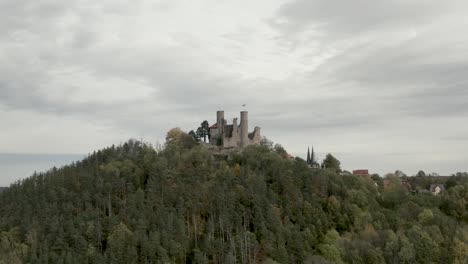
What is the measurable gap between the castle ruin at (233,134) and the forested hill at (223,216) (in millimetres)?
2719

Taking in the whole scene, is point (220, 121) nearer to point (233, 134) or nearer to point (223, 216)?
point (233, 134)

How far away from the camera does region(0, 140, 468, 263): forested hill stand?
83562 mm

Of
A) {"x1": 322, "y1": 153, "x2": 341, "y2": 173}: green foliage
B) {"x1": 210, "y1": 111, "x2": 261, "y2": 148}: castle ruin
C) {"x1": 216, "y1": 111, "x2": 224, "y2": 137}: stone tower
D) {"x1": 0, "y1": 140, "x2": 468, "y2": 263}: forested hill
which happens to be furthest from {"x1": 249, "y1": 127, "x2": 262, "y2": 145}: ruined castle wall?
{"x1": 322, "y1": 153, "x2": 341, "y2": 173}: green foliage

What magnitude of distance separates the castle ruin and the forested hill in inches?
107

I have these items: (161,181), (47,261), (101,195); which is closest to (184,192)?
(161,181)

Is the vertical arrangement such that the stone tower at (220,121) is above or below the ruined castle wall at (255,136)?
above

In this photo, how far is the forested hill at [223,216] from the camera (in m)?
83.6

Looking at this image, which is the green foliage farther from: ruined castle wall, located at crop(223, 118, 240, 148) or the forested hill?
ruined castle wall, located at crop(223, 118, 240, 148)

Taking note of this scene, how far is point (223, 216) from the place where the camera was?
296 feet

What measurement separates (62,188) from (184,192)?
27100 mm

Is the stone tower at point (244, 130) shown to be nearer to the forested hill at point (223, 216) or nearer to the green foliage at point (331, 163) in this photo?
the forested hill at point (223, 216)

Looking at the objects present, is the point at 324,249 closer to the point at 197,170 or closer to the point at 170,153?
the point at 197,170

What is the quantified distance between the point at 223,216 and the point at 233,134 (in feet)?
75.0

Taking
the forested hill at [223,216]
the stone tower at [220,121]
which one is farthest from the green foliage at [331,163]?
the stone tower at [220,121]
